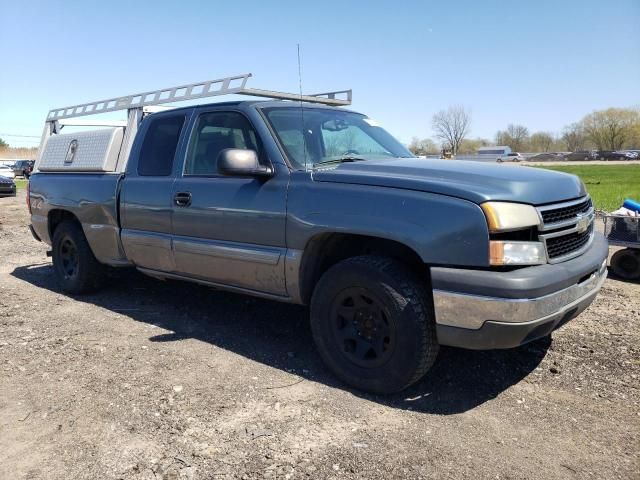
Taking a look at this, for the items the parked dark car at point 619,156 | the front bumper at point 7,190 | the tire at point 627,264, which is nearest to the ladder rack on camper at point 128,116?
the tire at point 627,264

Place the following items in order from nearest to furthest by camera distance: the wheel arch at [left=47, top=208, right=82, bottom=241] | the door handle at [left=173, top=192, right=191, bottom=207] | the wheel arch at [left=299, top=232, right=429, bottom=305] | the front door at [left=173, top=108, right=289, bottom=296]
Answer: the wheel arch at [left=299, top=232, right=429, bottom=305]
the front door at [left=173, top=108, right=289, bottom=296]
the door handle at [left=173, top=192, right=191, bottom=207]
the wheel arch at [left=47, top=208, right=82, bottom=241]

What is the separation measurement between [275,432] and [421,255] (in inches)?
51.2

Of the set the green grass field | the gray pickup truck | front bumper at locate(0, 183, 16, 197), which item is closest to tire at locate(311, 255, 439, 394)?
Answer: the gray pickup truck

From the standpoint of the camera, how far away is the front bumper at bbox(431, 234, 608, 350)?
288 cm

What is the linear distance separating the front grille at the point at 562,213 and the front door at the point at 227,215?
170 centimetres

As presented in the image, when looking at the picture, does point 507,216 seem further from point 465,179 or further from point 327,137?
point 327,137

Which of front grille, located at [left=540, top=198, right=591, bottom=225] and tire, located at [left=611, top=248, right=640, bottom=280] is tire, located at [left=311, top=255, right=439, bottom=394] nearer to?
front grille, located at [left=540, top=198, right=591, bottom=225]

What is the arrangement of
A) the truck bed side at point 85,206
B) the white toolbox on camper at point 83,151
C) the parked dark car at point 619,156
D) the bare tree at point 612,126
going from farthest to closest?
the bare tree at point 612,126, the parked dark car at point 619,156, the white toolbox on camper at point 83,151, the truck bed side at point 85,206

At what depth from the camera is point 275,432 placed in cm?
298

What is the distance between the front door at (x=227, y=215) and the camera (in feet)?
12.7

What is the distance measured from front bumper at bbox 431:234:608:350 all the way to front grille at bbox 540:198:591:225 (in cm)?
28

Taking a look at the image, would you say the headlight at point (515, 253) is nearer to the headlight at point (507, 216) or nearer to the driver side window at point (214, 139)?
the headlight at point (507, 216)

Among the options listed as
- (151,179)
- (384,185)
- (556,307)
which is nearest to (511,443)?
(556,307)

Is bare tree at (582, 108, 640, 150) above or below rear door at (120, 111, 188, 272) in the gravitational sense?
above
